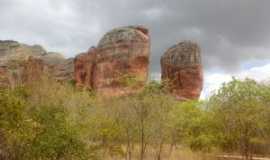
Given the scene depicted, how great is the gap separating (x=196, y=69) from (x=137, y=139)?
35.8 metres

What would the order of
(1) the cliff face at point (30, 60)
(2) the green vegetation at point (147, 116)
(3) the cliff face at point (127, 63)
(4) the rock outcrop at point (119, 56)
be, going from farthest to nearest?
(3) the cliff face at point (127, 63) < (4) the rock outcrop at point (119, 56) < (1) the cliff face at point (30, 60) < (2) the green vegetation at point (147, 116)

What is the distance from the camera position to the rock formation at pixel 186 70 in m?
53.7

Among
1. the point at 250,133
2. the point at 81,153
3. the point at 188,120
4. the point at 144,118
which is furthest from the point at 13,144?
the point at 188,120

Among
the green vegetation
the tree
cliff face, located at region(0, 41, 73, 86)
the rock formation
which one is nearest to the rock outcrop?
the rock formation

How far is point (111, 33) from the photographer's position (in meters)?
53.8

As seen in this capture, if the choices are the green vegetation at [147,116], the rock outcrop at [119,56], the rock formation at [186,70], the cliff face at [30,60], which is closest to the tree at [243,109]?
the green vegetation at [147,116]

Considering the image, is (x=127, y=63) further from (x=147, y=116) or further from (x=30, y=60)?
(x=147, y=116)

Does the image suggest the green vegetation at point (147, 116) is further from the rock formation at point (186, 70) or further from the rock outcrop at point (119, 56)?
the rock formation at point (186, 70)

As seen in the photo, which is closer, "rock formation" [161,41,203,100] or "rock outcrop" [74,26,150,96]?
"rock outcrop" [74,26,150,96]

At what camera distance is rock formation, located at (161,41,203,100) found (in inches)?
2112

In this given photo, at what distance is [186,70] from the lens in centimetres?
5431

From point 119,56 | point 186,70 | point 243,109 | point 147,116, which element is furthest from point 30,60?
point 186,70

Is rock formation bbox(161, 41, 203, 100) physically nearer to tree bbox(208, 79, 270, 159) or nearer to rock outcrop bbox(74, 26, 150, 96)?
rock outcrop bbox(74, 26, 150, 96)

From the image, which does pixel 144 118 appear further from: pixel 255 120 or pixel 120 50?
pixel 120 50
